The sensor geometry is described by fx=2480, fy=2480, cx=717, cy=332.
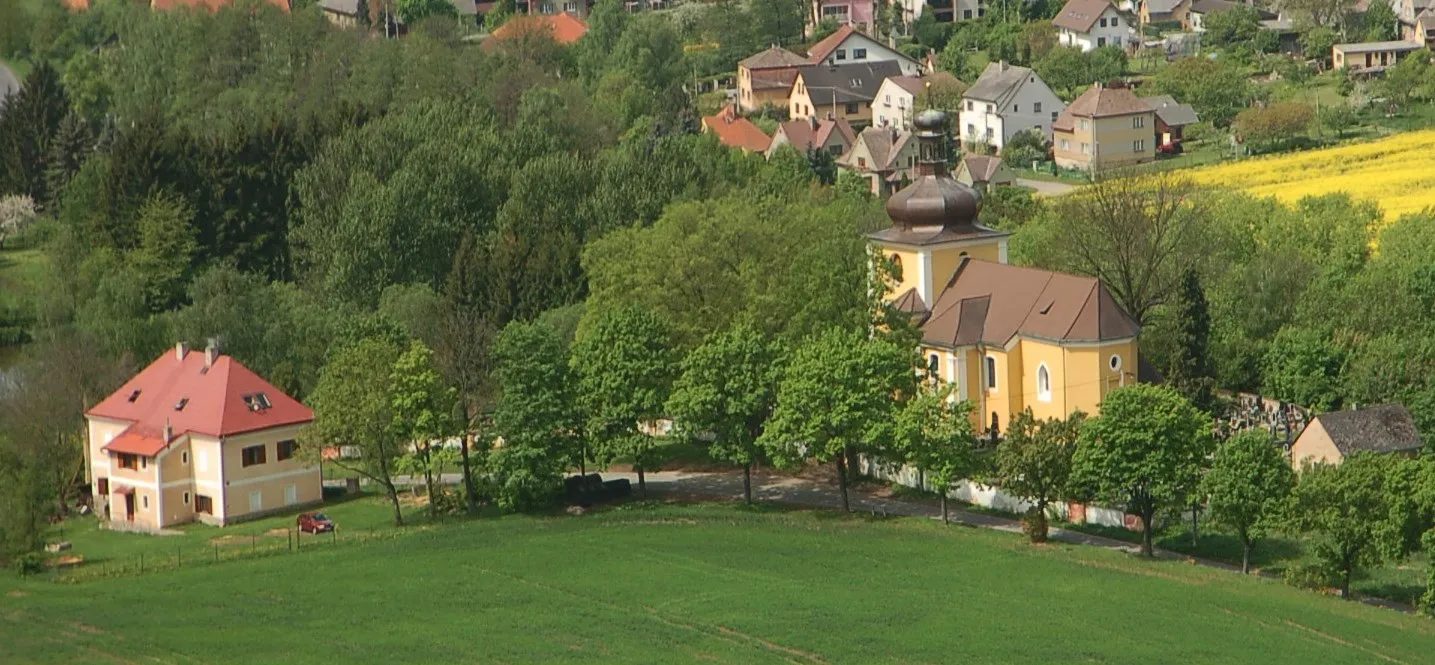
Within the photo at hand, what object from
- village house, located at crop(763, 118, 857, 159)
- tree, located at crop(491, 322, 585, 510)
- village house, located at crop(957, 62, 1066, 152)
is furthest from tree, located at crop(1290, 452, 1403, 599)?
village house, located at crop(957, 62, 1066, 152)

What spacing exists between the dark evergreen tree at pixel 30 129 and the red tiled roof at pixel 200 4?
32.4 ft

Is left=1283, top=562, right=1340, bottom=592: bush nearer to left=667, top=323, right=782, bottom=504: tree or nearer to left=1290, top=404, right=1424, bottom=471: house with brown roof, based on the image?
left=1290, top=404, right=1424, bottom=471: house with brown roof

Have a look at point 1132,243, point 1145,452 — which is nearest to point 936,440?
point 1145,452

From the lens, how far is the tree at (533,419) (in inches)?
2265

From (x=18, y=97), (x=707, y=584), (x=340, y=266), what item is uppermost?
(x=18, y=97)

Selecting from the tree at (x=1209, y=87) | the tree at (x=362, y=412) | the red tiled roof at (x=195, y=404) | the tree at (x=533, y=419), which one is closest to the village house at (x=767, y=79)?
the tree at (x=1209, y=87)

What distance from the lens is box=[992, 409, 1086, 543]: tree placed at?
178 feet

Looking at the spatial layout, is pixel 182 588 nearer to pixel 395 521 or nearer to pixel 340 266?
pixel 395 521

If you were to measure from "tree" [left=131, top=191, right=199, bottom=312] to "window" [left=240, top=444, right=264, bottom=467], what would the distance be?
66.4ft

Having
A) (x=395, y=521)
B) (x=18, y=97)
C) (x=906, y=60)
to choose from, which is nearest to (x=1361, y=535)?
(x=395, y=521)

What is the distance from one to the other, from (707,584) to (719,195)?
105ft

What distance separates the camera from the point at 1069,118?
367 ft

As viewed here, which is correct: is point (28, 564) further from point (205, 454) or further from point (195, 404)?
point (195, 404)

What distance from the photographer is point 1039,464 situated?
54156 millimetres
